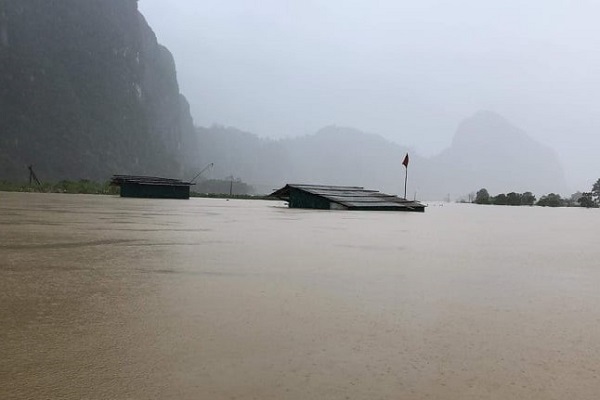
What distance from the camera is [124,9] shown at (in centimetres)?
14112

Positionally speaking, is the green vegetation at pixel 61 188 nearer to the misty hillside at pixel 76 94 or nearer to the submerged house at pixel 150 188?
the submerged house at pixel 150 188

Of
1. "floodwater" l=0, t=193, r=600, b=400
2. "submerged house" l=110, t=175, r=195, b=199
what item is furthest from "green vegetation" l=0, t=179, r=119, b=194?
"floodwater" l=0, t=193, r=600, b=400

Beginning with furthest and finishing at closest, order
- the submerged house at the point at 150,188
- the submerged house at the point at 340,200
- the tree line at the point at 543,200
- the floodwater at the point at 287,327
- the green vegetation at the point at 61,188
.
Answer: the tree line at the point at 543,200
the green vegetation at the point at 61,188
the submerged house at the point at 150,188
the submerged house at the point at 340,200
the floodwater at the point at 287,327

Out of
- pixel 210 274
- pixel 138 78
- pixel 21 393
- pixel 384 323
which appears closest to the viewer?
pixel 21 393

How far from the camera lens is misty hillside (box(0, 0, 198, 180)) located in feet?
318

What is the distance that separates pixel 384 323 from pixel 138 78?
478 ft

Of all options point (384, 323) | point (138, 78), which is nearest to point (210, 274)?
point (384, 323)

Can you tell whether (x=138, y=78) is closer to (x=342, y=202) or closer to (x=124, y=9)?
(x=124, y=9)

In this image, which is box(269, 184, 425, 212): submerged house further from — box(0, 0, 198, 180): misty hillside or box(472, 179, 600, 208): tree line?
box(0, 0, 198, 180): misty hillside

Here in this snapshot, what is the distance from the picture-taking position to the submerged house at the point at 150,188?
3500cm

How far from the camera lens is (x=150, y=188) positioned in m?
35.7

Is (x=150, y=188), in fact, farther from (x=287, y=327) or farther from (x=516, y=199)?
(x=516, y=199)

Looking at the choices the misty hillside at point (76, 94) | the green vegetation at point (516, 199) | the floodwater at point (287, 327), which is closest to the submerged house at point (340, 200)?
the floodwater at point (287, 327)

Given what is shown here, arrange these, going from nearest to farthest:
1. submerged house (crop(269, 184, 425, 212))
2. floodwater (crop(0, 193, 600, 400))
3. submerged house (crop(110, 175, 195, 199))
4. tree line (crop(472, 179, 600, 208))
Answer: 1. floodwater (crop(0, 193, 600, 400))
2. submerged house (crop(269, 184, 425, 212))
3. submerged house (crop(110, 175, 195, 199))
4. tree line (crop(472, 179, 600, 208))
